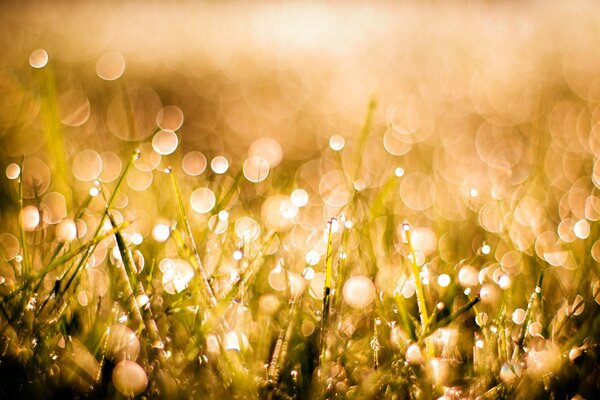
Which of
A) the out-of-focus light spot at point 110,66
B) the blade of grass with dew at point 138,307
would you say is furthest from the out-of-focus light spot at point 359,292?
the out-of-focus light spot at point 110,66

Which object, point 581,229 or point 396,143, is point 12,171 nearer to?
point 581,229

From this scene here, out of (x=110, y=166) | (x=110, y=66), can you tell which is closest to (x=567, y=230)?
(x=110, y=166)

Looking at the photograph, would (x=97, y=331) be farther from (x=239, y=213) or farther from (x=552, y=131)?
(x=552, y=131)

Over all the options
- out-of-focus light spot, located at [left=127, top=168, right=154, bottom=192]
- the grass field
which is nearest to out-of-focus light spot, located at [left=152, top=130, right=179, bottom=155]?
the grass field

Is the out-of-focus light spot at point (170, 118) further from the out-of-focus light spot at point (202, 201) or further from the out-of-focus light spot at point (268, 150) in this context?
the out-of-focus light spot at point (202, 201)

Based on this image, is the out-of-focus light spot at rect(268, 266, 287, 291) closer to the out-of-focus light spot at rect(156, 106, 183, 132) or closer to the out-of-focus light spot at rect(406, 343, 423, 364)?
the out-of-focus light spot at rect(406, 343, 423, 364)

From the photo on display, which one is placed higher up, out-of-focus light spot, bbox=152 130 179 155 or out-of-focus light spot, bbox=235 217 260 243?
out-of-focus light spot, bbox=152 130 179 155
